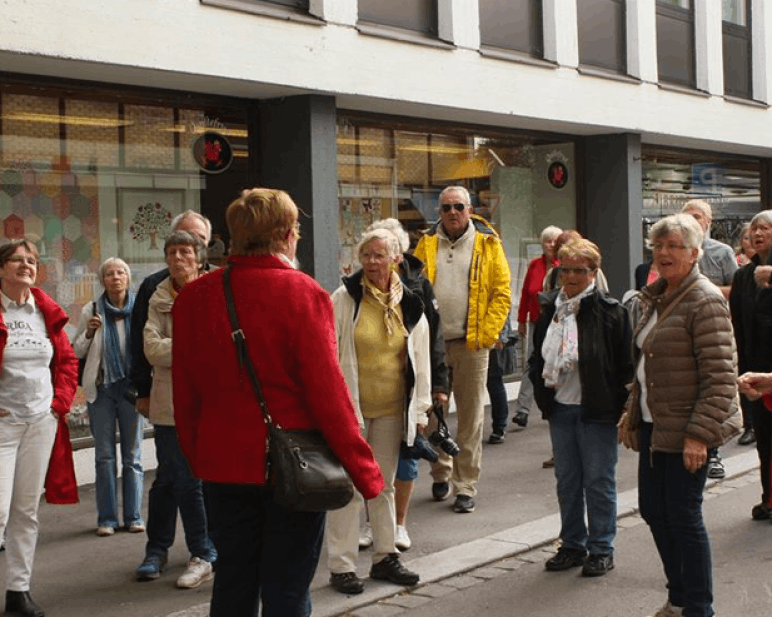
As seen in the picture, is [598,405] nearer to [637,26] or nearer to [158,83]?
[158,83]

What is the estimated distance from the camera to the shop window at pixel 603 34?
15.4m

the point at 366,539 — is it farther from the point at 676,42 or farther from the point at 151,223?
the point at 676,42

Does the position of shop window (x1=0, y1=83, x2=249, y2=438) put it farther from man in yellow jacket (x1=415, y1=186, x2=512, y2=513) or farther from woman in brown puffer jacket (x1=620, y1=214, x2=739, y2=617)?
woman in brown puffer jacket (x1=620, y1=214, x2=739, y2=617)

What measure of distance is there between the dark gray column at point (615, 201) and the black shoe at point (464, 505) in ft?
25.4

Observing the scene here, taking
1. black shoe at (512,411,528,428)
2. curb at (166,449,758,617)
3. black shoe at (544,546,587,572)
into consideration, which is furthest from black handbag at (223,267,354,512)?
black shoe at (512,411,528,428)

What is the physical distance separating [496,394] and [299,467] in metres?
7.61

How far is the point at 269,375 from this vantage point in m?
4.52

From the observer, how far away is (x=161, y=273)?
7.24 metres

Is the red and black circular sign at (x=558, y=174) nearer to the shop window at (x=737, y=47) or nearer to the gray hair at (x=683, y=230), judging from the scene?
the shop window at (x=737, y=47)

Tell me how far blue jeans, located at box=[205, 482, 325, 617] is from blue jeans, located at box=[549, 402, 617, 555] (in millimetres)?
2843

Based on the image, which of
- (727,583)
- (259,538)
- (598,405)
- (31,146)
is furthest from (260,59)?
(259,538)

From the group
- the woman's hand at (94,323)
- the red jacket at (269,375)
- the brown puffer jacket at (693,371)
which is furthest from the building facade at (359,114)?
the brown puffer jacket at (693,371)

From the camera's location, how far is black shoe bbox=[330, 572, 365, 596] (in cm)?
680

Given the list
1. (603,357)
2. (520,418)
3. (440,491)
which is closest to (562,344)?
(603,357)
